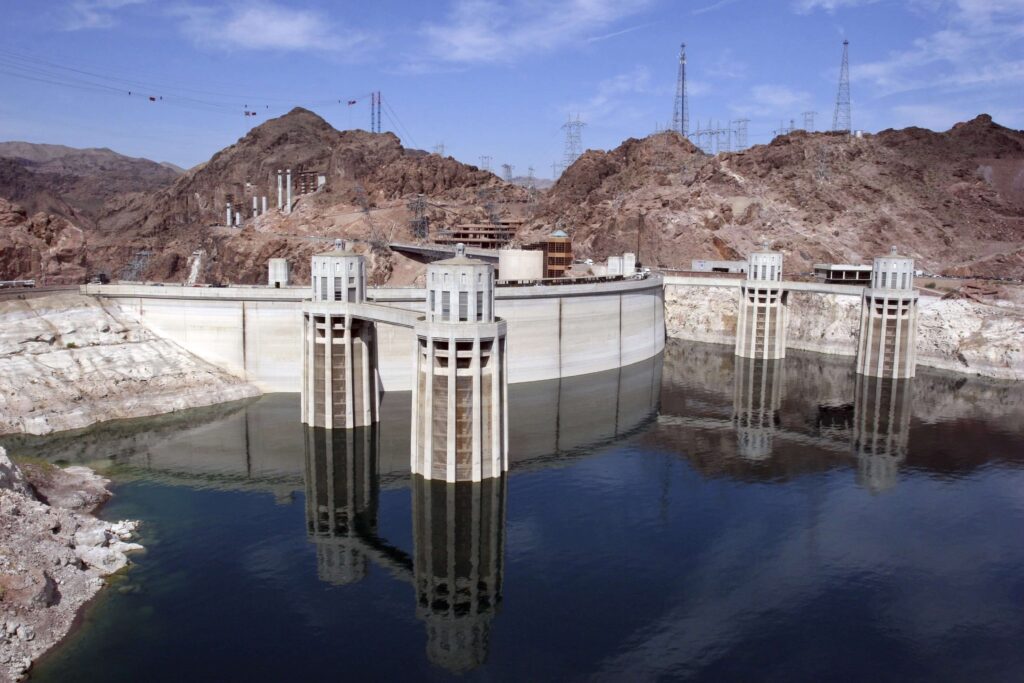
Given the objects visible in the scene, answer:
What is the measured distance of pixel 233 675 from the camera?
83.0 feet

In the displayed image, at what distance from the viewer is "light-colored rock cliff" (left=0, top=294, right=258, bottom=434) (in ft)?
169

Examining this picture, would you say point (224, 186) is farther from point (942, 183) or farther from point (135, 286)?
point (942, 183)

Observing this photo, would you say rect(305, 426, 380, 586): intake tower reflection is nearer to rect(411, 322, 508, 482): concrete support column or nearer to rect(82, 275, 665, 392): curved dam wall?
rect(411, 322, 508, 482): concrete support column

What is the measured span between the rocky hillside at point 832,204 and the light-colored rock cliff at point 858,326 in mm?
14076

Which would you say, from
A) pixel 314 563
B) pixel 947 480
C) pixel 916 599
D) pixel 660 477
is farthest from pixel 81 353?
pixel 947 480

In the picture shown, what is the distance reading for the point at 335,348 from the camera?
51.6 meters

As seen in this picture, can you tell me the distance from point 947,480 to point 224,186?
450 feet

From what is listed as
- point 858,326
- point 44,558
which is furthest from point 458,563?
point 858,326

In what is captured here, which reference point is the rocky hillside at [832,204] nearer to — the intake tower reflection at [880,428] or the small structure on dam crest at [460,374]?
the intake tower reflection at [880,428]

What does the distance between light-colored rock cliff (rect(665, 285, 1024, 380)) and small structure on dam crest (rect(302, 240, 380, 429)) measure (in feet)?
178

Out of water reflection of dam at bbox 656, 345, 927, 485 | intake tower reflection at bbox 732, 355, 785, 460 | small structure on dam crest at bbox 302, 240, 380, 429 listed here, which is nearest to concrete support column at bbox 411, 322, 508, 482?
small structure on dam crest at bbox 302, 240, 380, 429

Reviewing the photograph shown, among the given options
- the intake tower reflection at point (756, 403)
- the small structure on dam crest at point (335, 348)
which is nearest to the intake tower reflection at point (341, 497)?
the small structure on dam crest at point (335, 348)

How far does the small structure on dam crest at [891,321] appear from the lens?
2835 inches

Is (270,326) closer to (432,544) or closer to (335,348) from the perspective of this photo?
(335,348)
